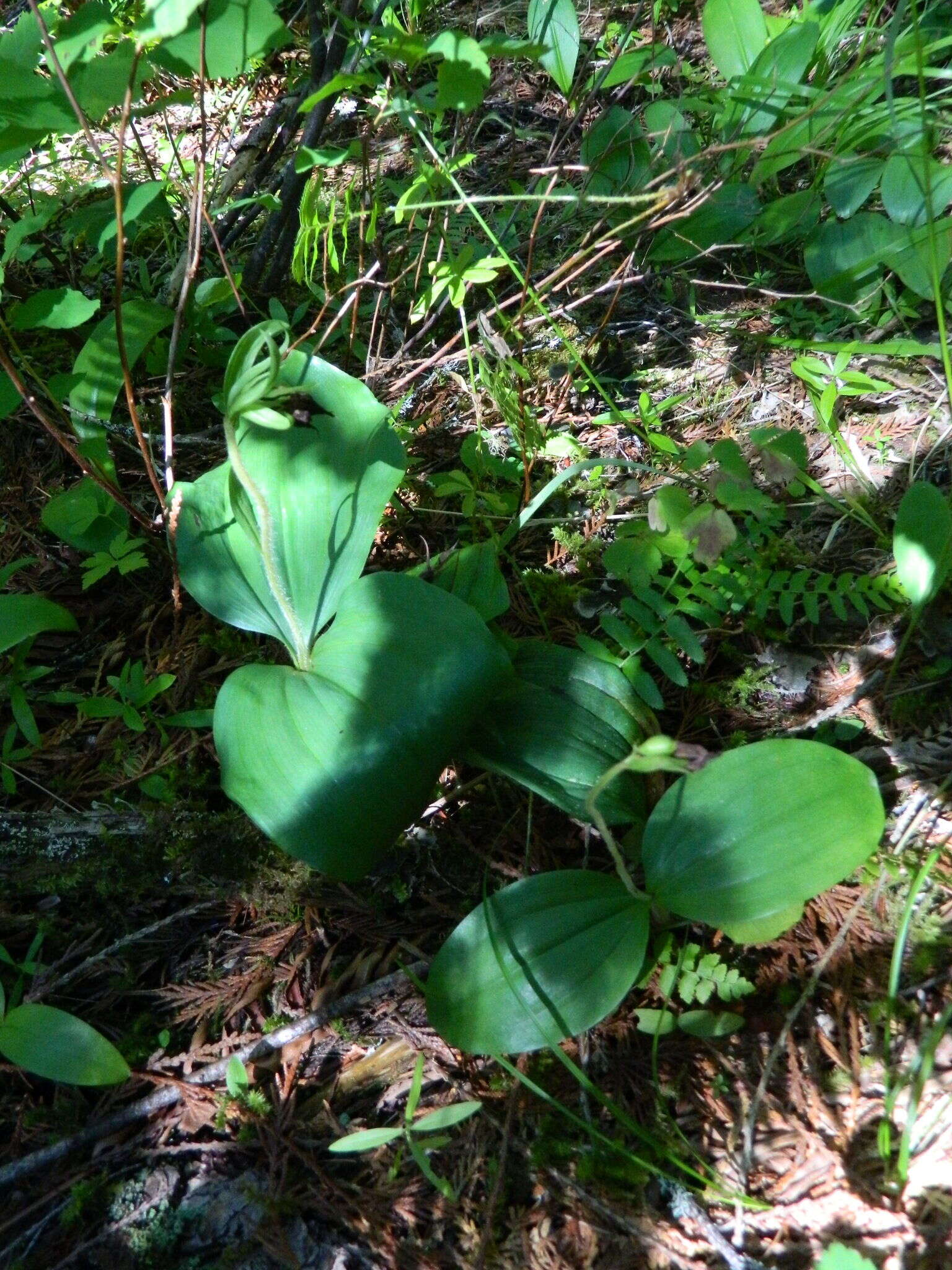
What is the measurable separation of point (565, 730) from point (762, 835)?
368mm

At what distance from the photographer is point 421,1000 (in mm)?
1386

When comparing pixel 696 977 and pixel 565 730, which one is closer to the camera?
pixel 696 977

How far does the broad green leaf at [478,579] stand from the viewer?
60.7 inches

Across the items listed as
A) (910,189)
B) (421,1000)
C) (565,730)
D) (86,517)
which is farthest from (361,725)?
(910,189)

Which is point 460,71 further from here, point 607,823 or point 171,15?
point 607,823

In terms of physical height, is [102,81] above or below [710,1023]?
above

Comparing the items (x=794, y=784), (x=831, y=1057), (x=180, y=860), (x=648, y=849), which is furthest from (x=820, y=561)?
(x=180, y=860)

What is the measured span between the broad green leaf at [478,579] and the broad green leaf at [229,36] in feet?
3.17

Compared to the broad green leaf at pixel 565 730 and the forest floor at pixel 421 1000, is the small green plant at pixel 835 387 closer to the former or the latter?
the forest floor at pixel 421 1000

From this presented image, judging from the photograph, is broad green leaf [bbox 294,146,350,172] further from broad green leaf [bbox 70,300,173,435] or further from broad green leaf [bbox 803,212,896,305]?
broad green leaf [bbox 803,212,896,305]

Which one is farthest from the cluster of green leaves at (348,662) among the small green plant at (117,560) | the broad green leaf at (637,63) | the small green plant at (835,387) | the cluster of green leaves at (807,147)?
the broad green leaf at (637,63)

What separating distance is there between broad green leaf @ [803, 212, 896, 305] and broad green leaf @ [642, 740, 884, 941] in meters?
1.31

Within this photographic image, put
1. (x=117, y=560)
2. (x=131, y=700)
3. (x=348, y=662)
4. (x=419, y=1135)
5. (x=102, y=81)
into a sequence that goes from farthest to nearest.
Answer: (x=117, y=560) → (x=131, y=700) → (x=102, y=81) → (x=348, y=662) → (x=419, y=1135)

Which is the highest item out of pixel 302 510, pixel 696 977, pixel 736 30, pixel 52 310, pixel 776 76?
pixel 736 30
